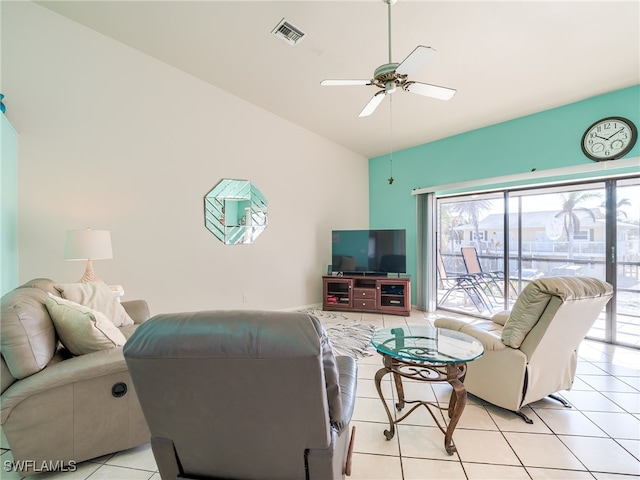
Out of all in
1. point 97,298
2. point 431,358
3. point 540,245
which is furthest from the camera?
point 540,245

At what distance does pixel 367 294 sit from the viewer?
4848 millimetres

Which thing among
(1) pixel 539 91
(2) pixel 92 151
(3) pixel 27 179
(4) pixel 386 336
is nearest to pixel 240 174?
(2) pixel 92 151

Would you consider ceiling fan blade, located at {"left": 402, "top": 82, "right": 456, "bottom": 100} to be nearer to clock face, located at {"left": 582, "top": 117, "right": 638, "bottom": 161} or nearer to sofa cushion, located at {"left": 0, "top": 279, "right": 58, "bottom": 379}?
clock face, located at {"left": 582, "top": 117, "right": 638, "bottom": 161}

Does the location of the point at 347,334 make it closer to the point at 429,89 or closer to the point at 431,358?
the point at 431,358

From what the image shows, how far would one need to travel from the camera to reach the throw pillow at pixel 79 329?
1709 mm

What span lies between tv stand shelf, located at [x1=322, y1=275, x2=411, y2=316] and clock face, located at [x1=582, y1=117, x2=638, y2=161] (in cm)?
264

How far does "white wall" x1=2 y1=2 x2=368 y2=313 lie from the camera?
3.14 meters

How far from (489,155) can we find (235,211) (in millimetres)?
3622

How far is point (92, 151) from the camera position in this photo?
3414 mm

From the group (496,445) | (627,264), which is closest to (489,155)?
(627,264)

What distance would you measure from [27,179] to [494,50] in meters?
4.72

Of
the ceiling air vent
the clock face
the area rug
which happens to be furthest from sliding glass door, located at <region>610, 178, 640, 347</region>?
the ceiling air vent

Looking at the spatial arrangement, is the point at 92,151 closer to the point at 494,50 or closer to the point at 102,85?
the point at 102,85

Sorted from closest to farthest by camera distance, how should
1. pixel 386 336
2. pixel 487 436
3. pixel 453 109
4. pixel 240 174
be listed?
pixel 487 436, pixel 386 336, pixel 453 109, pixel 240 174
